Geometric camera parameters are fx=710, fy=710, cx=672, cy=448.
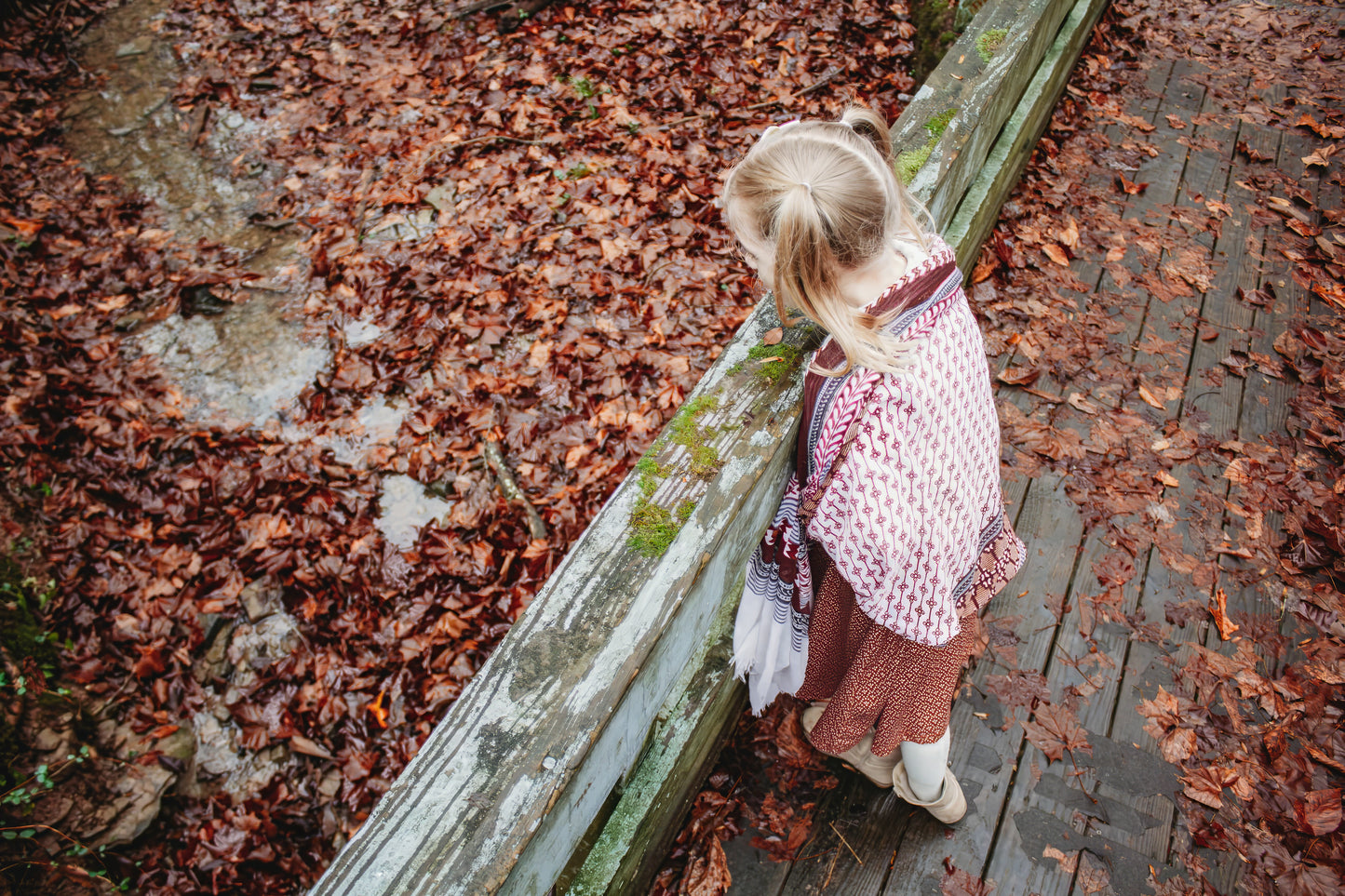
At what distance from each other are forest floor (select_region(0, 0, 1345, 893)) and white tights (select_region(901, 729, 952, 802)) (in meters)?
0.28

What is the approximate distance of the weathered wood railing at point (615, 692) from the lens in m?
1.15

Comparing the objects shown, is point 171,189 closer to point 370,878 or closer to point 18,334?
point 18,334

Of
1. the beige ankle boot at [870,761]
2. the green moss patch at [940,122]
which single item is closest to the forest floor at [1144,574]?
the beige ankle boot at [870,761]

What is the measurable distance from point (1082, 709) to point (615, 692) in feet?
6.26

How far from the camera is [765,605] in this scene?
192 centimetres

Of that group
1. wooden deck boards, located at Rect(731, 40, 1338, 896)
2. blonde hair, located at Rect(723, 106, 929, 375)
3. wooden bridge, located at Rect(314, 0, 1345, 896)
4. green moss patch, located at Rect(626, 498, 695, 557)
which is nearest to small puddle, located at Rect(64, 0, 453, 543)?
wooden bridge, located at Rect(314, 0, 1345, 896)

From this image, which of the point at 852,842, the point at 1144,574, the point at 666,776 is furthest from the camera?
the point at 1144,574

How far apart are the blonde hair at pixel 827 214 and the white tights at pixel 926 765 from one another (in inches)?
46.1

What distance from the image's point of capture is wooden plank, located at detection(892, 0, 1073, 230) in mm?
2318

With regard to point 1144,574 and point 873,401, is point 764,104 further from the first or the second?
point 873,401

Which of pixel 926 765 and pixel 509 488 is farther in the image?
pixel 509 488

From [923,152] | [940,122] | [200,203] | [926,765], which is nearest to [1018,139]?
[940,122]

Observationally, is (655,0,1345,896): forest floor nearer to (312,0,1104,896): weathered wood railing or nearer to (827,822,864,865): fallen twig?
(827,822,864,865): fallen twig

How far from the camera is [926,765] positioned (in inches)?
79.5
